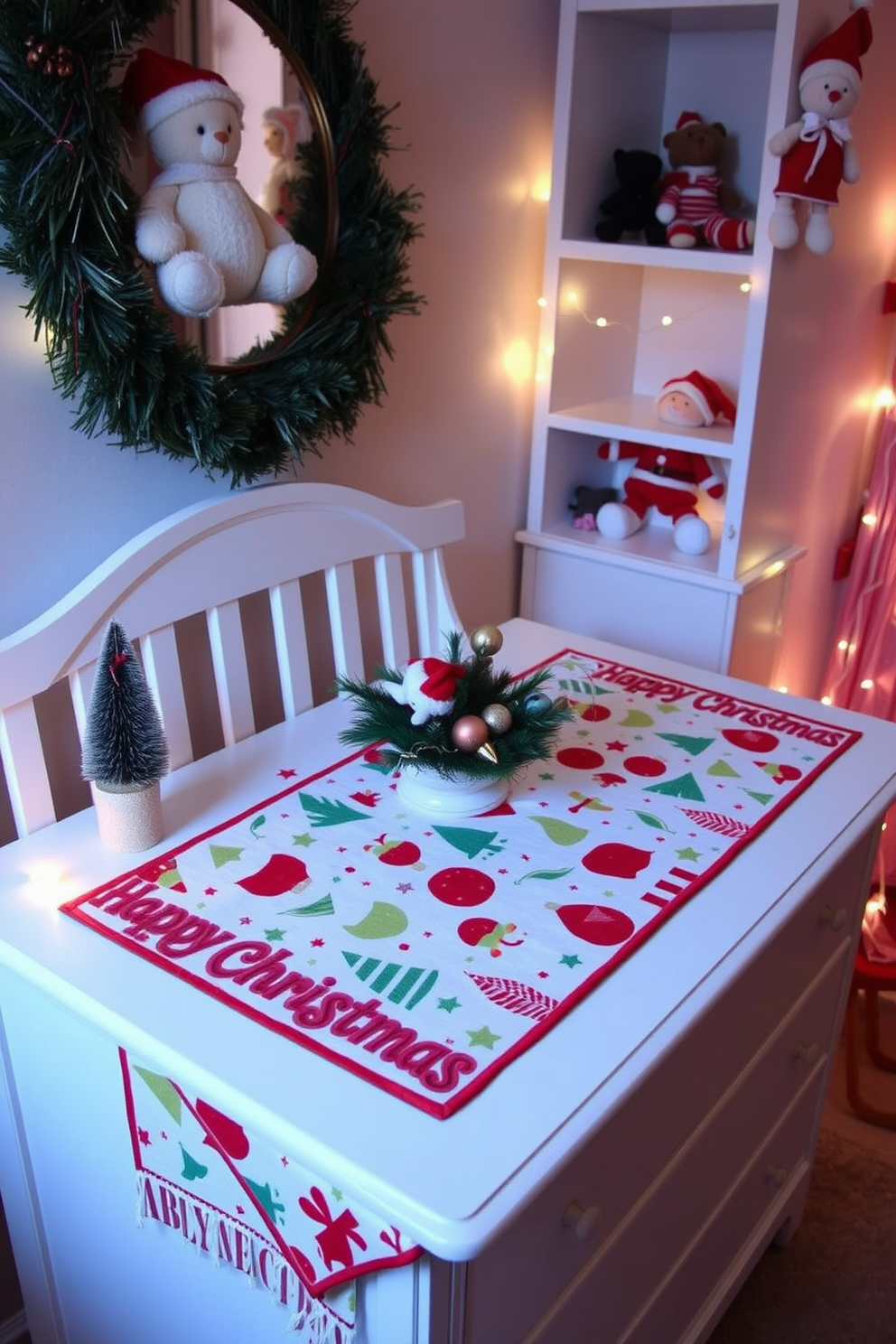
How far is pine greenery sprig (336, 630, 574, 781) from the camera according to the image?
127 cm

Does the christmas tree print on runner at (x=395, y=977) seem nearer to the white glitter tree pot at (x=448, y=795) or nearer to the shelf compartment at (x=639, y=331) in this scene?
the white glitter tree pot at (x=448, y=795)

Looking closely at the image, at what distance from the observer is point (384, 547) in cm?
170

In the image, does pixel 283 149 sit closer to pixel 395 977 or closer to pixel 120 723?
pixel 120 723

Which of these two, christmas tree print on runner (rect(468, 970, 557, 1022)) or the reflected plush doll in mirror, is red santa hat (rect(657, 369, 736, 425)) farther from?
christmas tree print on runner (rect(468, 970, 557, 1022))

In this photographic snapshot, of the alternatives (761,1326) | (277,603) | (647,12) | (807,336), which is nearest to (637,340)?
(807,336)

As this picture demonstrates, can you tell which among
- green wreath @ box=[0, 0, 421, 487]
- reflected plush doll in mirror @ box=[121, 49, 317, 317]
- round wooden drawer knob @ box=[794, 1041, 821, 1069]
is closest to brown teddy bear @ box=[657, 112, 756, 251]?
green wreath @ box=[0, 0, 421, 487]

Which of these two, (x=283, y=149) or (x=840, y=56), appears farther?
(x=840, y=56)

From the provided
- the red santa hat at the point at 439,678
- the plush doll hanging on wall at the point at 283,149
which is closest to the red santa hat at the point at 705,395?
the plush doll hanging on wall at the point at 283,149

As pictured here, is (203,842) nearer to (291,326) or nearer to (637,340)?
(291,326)

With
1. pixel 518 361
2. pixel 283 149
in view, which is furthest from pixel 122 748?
pixel 518 361

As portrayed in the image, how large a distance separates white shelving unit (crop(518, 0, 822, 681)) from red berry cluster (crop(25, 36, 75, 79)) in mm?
954

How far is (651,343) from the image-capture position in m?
2.22

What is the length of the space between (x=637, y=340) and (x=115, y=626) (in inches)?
53.9

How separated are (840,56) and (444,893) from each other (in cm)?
128
